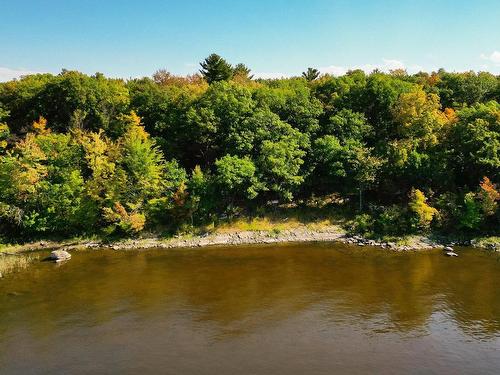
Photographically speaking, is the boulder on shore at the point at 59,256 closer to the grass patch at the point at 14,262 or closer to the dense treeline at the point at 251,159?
the grass patch at the point at 14,262

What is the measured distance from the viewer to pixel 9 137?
52.3 meters

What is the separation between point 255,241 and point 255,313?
51.6ft

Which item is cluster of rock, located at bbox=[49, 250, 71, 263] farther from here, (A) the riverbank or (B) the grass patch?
(A) the riverbank

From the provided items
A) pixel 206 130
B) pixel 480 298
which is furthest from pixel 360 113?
pixel 480 298

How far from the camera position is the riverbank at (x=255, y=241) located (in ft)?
136

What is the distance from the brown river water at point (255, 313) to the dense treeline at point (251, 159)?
571cm

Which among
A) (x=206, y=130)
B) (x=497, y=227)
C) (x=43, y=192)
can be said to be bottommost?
(x=497, y=227)

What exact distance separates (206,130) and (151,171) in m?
8.04

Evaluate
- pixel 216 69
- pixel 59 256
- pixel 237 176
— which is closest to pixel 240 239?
pixel 237 176

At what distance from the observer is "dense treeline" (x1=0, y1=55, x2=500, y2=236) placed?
43.2 metres

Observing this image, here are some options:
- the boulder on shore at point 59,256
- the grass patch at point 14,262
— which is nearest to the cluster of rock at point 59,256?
the boulder on shore at point 59,256

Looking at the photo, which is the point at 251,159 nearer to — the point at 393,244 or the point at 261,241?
the point at 261,241

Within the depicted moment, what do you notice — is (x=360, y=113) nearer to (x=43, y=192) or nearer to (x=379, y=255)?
(x=379, y=255)

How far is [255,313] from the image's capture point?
28562 millimetres
